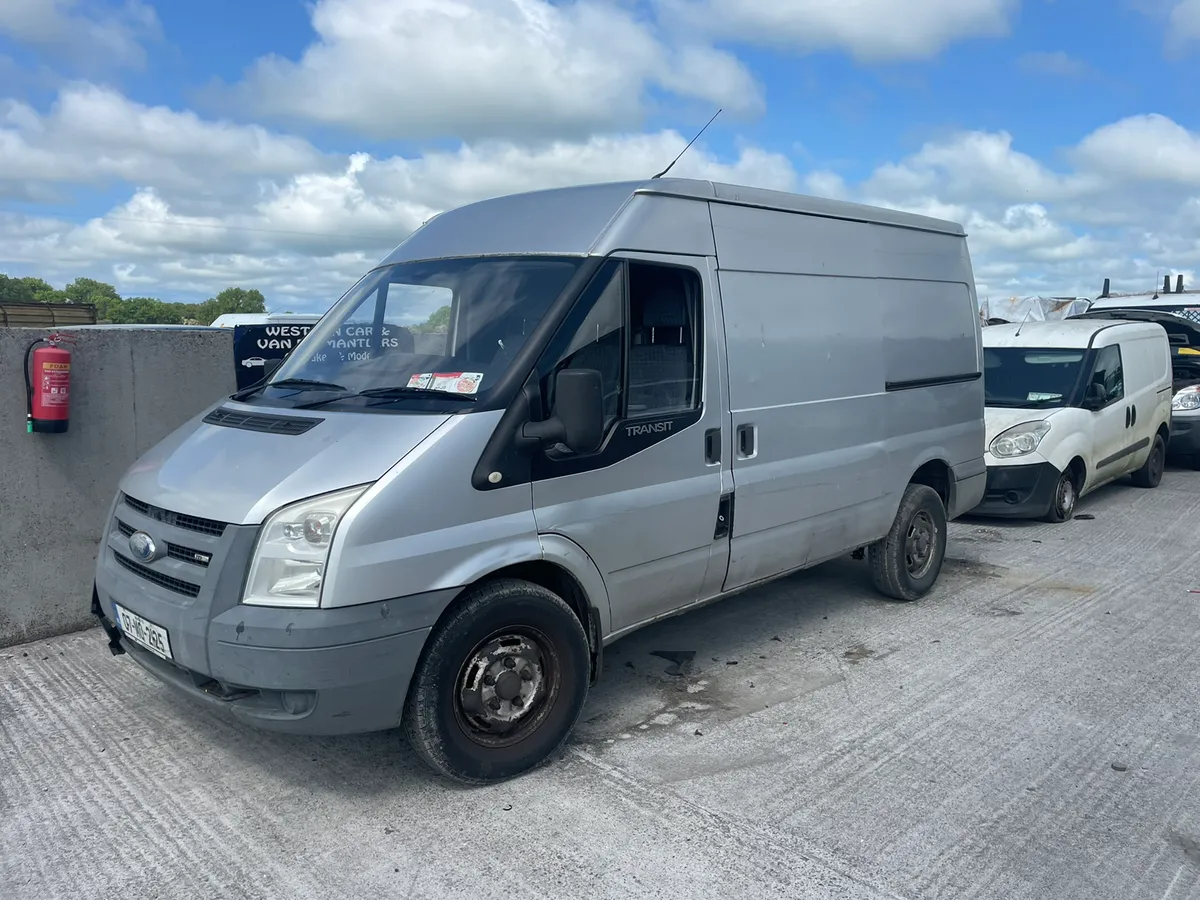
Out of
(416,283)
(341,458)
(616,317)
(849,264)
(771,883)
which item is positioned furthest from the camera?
(849,264)

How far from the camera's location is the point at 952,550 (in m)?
7.97

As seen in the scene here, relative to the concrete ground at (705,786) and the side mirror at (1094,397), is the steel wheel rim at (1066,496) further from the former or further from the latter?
the concrete ground at (705,786)

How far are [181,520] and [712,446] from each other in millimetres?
2378

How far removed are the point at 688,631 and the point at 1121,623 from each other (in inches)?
109

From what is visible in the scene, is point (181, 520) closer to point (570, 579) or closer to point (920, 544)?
point (570, 579)

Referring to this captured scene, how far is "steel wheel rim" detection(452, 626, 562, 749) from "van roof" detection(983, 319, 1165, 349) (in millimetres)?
7819

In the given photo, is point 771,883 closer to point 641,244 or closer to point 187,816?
point 187,816

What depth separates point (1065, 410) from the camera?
8961 mm

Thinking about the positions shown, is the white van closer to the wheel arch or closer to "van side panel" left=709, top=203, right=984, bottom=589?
"van side panel" left=709, top=203, right=984, bottom=589

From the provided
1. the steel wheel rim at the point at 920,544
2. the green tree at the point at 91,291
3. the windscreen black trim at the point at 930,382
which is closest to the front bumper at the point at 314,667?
the windscreen black trim at the point at 930,382

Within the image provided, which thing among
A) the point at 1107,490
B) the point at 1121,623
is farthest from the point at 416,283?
the point at 1107,490

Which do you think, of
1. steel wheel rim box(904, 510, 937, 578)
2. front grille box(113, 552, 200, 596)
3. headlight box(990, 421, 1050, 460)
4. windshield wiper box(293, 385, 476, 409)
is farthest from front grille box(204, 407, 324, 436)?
headlight box(990, 421, 1050, 460)

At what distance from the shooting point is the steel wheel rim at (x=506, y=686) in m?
3.64

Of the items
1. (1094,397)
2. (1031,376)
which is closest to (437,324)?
(1031,376)
